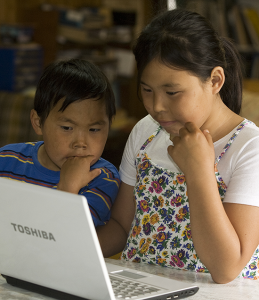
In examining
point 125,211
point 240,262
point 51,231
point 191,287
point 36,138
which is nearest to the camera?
point 51,231

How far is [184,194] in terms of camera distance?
44.9 inches

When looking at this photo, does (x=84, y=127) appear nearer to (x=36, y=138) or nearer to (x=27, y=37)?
→ (x=36, y=138)

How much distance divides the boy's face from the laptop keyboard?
471 mm

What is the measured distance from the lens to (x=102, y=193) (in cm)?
126

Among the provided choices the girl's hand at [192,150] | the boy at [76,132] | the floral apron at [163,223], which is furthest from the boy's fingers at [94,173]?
the girl's hand at [192,150]

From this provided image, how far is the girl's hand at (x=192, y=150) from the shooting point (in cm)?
97

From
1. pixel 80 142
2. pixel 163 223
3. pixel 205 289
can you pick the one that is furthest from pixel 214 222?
pixel 80 142

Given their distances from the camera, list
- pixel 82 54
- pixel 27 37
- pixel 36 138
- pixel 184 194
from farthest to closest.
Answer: pixel 82 54, pixel 27 37, pixel 36 138, pixel 184 194

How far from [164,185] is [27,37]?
2132 mm

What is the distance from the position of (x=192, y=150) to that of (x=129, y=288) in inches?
13.4

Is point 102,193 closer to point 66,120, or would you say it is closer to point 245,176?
point 66,120

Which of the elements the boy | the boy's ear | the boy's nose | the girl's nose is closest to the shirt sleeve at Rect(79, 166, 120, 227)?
the boy

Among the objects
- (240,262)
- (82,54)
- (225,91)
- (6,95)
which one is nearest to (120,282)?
(240,262)

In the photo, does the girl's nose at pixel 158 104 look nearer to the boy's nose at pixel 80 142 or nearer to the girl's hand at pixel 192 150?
the girl's hand at pixel 192 150
